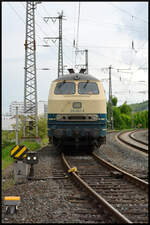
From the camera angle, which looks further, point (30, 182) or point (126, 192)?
point (30, 182)

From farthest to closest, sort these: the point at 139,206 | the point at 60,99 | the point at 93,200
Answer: the point at 60,99 → the point at 93,200 → the point at 139,206

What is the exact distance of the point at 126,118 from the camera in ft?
259

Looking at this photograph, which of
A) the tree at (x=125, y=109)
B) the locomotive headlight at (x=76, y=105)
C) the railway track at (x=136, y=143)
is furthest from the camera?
the tree at (x=125, y=109)

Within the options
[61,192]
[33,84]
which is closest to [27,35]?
[33,84]

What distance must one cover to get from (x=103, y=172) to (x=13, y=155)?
2563mm

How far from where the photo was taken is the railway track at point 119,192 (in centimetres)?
455

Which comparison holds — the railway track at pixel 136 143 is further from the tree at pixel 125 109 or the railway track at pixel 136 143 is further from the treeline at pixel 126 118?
the tree at pixel 125 109

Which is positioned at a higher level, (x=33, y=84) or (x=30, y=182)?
(x=33, y=84)

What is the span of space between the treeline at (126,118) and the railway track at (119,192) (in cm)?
6397

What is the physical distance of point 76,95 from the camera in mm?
11570

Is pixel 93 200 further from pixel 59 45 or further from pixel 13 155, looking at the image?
pixel 59 45

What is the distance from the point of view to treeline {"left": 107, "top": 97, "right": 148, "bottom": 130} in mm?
76750

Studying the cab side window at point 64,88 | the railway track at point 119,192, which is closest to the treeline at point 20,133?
the cab side window at point 64,88

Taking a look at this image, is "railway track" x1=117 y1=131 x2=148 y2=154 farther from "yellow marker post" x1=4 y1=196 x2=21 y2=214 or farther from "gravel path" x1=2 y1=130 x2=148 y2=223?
"yellow marker post" x1=4 y1=196 x2=21 y2=214
